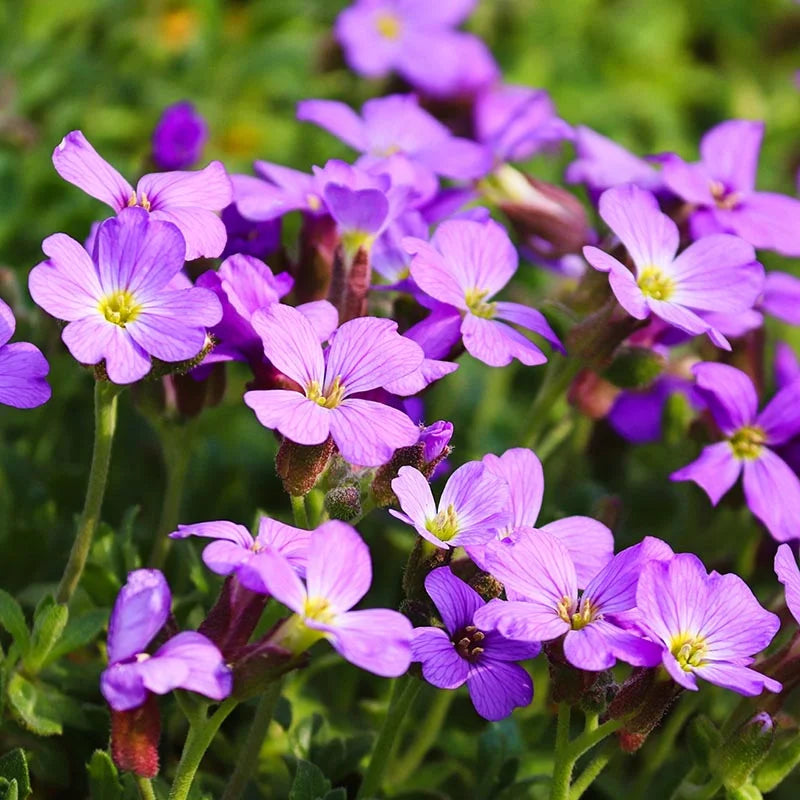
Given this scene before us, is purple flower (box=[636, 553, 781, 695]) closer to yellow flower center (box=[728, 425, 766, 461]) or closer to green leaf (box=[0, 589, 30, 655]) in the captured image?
yellow flower center (box=[728, 425, 766, 461])

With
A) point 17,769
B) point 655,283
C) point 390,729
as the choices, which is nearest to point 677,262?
point 655,283

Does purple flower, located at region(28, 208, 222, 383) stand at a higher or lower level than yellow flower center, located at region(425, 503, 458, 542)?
higher

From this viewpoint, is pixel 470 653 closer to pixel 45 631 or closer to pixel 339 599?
pixel 339 599

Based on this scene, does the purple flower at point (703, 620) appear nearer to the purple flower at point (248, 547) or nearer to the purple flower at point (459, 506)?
the purple flower at point (459, 506)

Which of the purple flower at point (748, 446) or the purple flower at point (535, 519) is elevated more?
the purple flower at point (535, 519)

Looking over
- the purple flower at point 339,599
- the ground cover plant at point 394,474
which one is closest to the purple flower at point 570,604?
the ground cover plant at point 394,474

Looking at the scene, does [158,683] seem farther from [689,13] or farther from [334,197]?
[689,13]

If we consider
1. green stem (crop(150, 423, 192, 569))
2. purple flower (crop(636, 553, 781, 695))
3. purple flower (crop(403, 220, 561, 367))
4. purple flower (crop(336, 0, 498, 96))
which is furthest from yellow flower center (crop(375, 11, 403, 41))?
purple flower (crop(636, 553, 781, 695))
